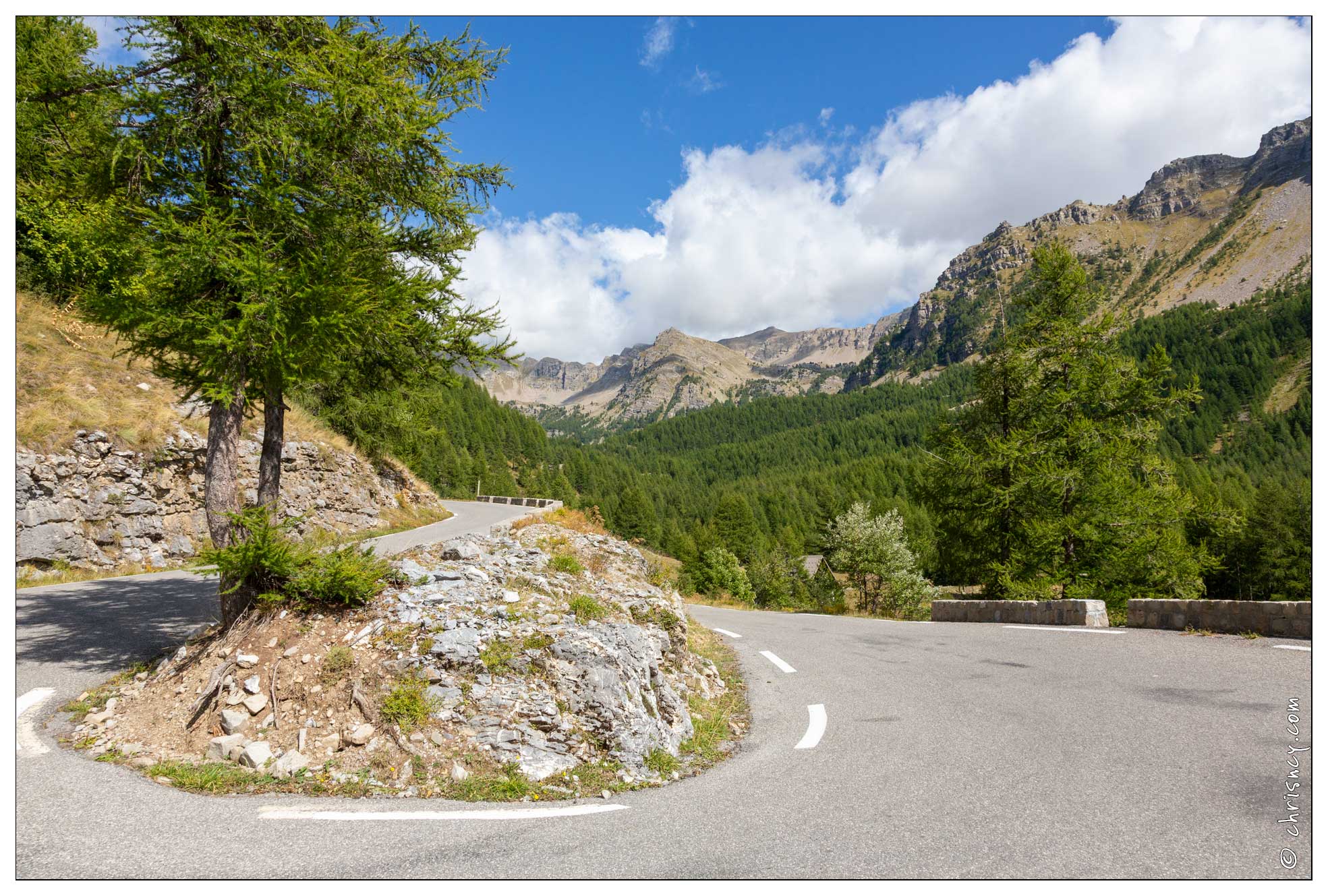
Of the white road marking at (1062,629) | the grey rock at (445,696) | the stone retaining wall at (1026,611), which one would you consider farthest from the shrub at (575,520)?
the stone retaining wall at (1026,611)

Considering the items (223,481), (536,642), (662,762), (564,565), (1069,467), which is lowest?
(662,762)

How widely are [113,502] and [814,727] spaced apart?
17.9 metres

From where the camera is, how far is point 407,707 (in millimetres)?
5668

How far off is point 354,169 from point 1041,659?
11.6 metres

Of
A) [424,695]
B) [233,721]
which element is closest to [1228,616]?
[424,695]

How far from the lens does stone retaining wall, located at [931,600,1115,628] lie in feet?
38.4

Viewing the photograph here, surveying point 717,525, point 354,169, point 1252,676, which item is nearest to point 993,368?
point 1252,676

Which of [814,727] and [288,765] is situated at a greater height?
[288,765]

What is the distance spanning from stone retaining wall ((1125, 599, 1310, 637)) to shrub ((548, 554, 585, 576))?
1001cm

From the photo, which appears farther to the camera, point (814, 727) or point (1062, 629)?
point (1062, 629)

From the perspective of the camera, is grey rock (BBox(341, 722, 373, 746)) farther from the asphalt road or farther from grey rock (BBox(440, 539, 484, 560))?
grey rock (BBox(440, 539, 484, 560))

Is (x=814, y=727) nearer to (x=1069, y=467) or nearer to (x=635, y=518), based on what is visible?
(x=1069, y=467)

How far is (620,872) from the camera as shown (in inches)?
148
